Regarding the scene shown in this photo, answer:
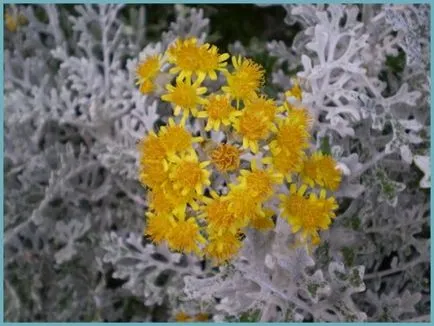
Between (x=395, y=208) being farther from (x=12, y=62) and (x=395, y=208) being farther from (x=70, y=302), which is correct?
(x=12, y=62)

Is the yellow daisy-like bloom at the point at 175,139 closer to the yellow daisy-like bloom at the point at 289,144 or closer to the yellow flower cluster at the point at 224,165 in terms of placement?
the yellow flower cluster at the point at 224,165

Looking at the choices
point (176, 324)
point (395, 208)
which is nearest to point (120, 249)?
point (176, 324)

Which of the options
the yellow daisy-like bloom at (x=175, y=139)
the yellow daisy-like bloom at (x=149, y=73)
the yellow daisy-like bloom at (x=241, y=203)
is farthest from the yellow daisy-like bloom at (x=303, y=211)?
the yellow daisy-like bloom at (x=149, y=73)

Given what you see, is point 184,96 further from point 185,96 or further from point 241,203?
point 241,203

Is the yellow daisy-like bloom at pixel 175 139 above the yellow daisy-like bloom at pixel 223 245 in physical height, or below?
above

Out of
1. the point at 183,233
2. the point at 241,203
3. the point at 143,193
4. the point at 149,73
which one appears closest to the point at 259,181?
the point at 241,203
